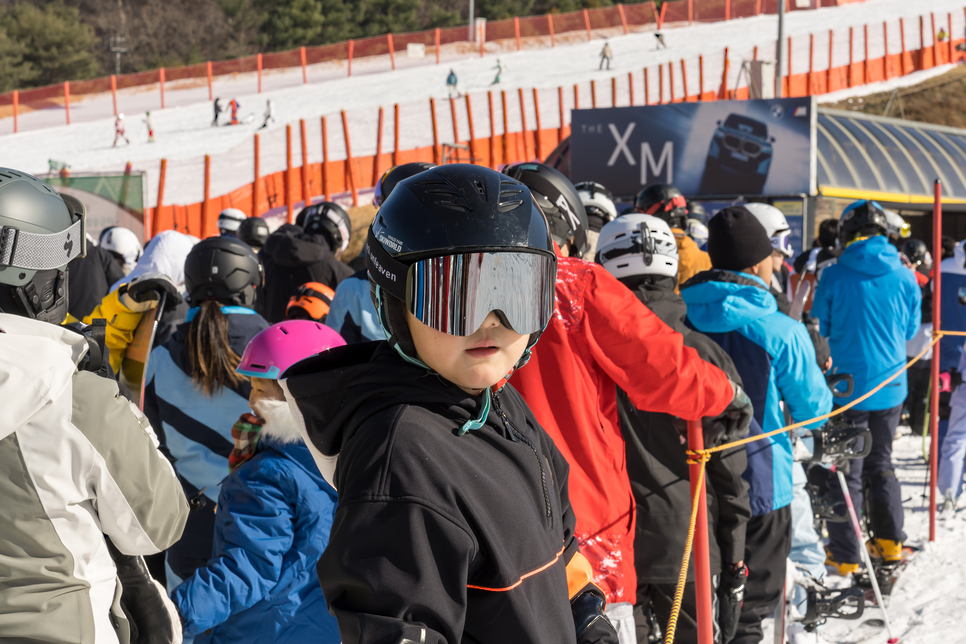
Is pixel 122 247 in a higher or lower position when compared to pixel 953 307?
higher

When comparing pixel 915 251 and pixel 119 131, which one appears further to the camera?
pixel 119 131

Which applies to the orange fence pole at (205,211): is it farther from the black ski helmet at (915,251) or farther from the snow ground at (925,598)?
the snow ground at (925,598)

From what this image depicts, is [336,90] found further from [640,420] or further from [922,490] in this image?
[640,420]

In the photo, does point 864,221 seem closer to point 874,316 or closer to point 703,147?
point 874,316

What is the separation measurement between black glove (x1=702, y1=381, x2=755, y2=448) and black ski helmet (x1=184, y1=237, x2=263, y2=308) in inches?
84.6

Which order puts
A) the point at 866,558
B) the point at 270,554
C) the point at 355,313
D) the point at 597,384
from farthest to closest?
the point at 866,558 < the point at 355,313 < the point at 597,384 < the point at 270,554

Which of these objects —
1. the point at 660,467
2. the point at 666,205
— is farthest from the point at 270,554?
the point at 666,205

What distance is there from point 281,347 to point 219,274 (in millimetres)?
1144

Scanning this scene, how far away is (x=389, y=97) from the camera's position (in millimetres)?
38312

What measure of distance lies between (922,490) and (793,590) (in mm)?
3320

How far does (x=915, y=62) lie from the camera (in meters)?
48.2

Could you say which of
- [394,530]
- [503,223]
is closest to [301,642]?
[394,530]

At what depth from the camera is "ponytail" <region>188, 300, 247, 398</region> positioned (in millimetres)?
3539

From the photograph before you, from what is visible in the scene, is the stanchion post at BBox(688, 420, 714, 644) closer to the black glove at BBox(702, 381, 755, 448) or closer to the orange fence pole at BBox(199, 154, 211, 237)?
the black glove at BBox(702, 381, 755, 448)
